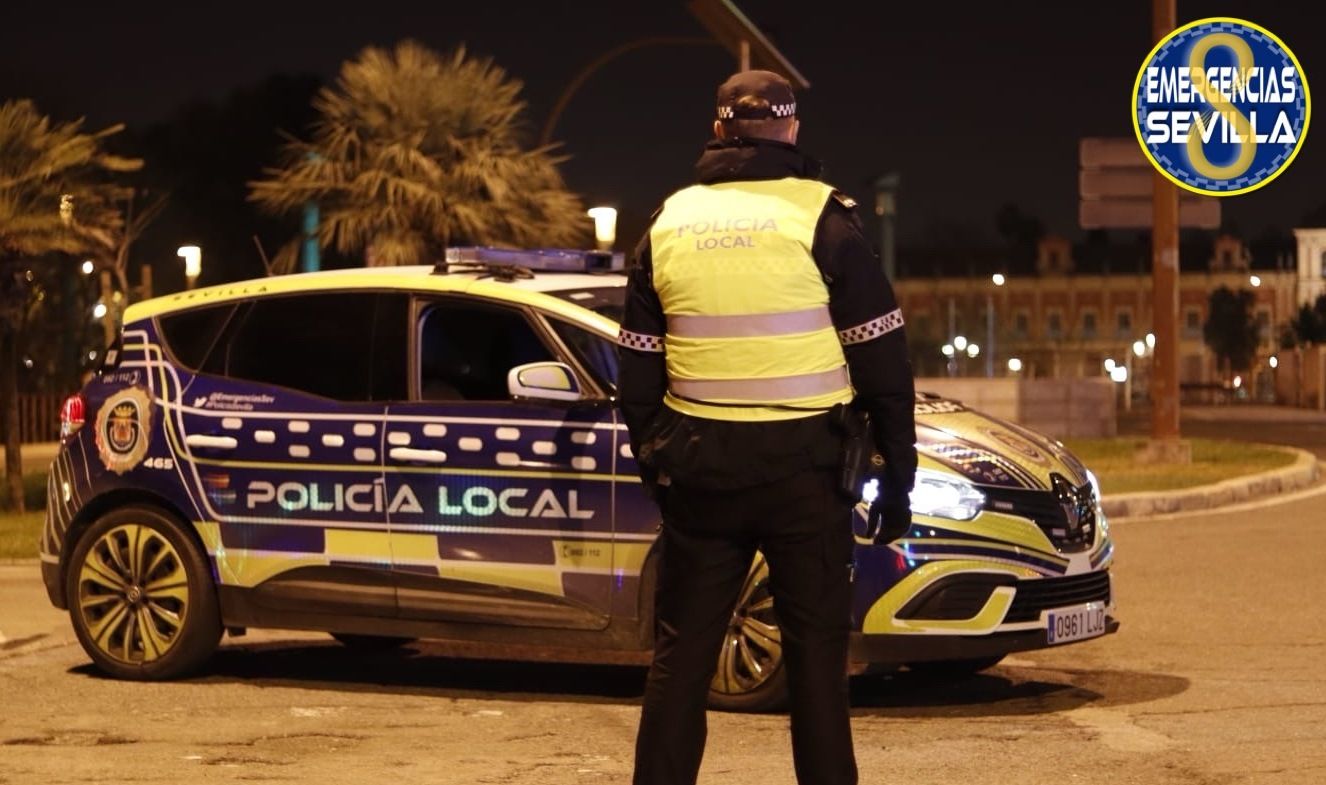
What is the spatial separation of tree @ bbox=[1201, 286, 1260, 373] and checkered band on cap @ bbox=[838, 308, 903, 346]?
12517 centimetres

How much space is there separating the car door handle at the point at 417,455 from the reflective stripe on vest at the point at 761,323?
3.31 metres

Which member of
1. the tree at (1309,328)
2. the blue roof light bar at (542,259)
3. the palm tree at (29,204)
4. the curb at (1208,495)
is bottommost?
the curb at (1208,495)

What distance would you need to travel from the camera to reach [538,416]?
26.4 feet

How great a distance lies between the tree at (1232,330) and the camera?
415 ft

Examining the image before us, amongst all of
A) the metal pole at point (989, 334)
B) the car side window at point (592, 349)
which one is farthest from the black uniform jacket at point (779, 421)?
the metal pole at point (989, 334)

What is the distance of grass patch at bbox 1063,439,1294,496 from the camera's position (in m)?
19.0

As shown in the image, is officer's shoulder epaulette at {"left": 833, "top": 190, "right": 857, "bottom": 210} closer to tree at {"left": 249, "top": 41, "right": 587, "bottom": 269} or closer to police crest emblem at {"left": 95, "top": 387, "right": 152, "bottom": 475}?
police crest emblem at {"left": 95, "top": 387, "right": 152, "bottom": 475}

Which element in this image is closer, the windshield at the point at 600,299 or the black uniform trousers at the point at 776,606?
the black uniform trousers at the point at 776,606

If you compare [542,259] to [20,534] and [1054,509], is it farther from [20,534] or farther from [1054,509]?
[20,534]

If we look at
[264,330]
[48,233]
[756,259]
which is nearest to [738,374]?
[756,259]

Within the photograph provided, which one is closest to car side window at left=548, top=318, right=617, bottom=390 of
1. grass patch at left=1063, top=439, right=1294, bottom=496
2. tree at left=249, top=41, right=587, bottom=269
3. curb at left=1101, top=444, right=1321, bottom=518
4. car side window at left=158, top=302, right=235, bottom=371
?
car side window at left=158, top=302, right=235, bottom=371

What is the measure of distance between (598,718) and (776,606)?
2.90 m

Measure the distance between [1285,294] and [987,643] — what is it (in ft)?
456

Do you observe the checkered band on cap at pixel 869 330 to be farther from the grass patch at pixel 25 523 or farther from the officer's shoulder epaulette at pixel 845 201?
the grass patch at pixel 25 523
